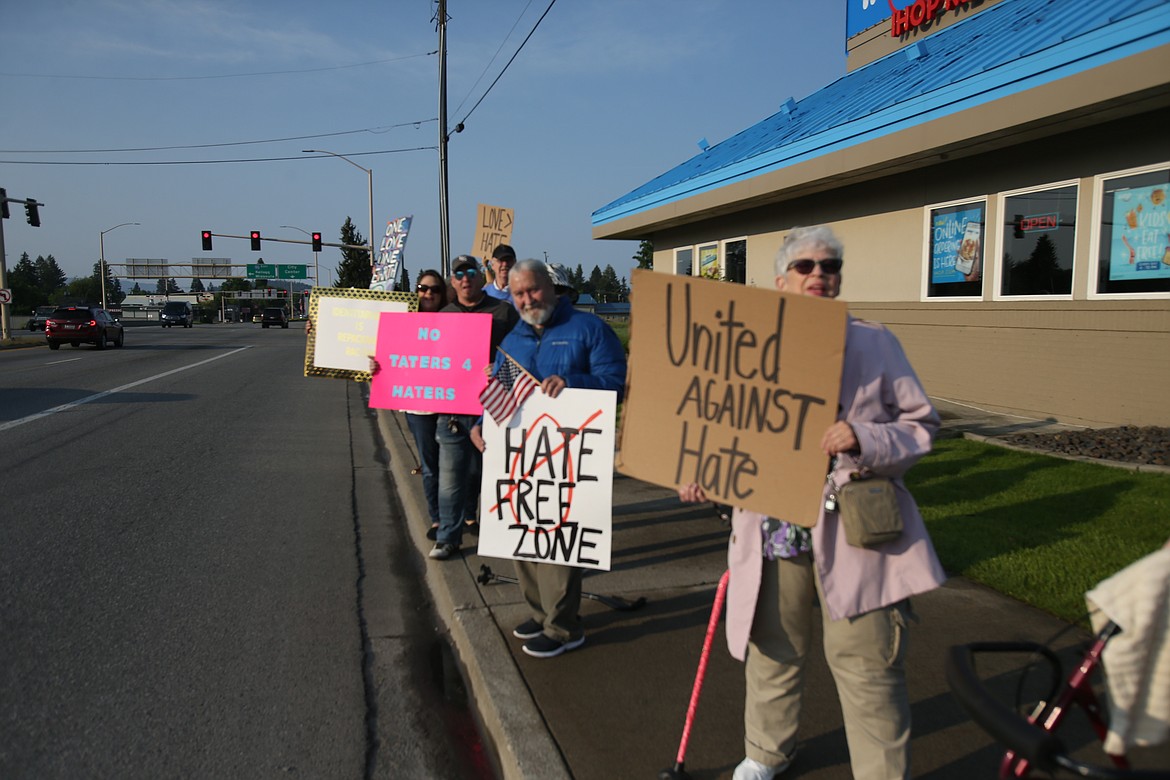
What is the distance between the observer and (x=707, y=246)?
16.7m

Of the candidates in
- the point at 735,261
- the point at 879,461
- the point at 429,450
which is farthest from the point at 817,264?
the point at 735,261

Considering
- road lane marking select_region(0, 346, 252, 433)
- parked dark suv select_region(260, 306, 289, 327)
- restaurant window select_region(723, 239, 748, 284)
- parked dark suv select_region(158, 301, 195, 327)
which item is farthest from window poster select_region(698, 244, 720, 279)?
parked dark suv select_region(158, 301, 195, 327)

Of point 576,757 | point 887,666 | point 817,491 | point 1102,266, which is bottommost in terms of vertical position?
point 576,757

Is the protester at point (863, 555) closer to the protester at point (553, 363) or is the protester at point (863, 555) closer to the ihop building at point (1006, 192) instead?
the protester at point (553, 363)

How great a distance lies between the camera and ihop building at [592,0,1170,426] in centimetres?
791

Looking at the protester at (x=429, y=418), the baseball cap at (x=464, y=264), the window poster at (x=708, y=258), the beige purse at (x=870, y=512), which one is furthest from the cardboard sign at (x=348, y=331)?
the window poster at (x=708, y=258)

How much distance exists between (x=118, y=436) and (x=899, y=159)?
10531mm

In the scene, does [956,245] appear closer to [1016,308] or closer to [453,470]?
[1016,308]

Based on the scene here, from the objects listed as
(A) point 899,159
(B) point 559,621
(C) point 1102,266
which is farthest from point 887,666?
(A) point 899,159

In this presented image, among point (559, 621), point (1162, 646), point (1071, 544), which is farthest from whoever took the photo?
point (1071, 544)

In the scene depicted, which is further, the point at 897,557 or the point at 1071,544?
the point at 1071,544

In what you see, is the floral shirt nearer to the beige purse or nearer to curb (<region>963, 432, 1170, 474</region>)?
the beige purse

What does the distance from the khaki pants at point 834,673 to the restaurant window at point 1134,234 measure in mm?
7606

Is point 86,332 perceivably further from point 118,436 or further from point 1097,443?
point 1097,443
